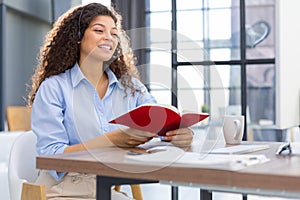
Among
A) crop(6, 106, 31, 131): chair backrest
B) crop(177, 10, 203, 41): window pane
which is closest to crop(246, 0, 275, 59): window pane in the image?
crop(177, 10, 203, 41): window pane

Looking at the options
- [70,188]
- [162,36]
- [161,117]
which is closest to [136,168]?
[161,117]

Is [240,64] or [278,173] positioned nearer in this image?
[278,173]

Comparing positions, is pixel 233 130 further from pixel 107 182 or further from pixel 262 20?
pixel 262 20

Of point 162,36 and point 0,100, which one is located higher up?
point 162,36

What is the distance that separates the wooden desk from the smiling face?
52 cm

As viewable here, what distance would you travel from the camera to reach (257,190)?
0.75 meters

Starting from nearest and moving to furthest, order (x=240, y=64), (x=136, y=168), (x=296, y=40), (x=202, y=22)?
(x=136, y=168)
(x=296, y=40)
(x=240, y=64)
(x=202, y=22)

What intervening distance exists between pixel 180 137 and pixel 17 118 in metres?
2.55

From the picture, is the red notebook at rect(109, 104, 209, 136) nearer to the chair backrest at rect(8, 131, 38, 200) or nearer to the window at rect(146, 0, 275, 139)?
the chair backrest at rect(8, 131, 38, 200)

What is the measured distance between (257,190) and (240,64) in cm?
196

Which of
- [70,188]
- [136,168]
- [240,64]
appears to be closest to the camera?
[136,168]

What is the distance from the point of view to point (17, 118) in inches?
138

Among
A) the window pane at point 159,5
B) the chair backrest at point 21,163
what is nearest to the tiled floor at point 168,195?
the window pane at point 159,5

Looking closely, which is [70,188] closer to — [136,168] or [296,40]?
[136,168]
